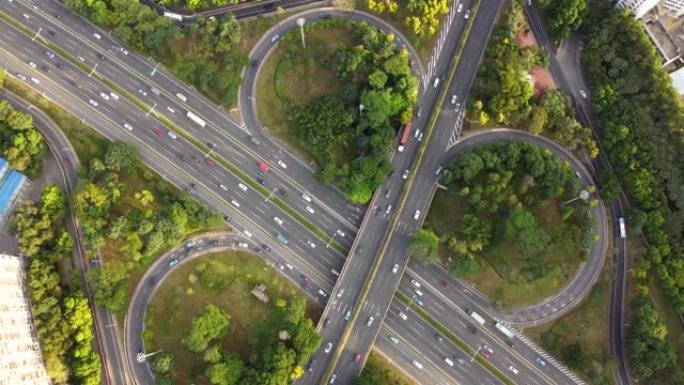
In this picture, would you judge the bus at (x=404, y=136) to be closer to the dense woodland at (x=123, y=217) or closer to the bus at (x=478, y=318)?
the bus at (x=478, y=318)

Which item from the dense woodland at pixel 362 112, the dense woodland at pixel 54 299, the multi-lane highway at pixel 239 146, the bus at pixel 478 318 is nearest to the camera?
the dense woodland at pixel 54 299

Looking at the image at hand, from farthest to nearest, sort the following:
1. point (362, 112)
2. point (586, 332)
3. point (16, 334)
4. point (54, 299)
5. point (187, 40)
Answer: point (187, 40) → point (362, 112) → point (586, 332) → point (54, 299) → point (16, 334)

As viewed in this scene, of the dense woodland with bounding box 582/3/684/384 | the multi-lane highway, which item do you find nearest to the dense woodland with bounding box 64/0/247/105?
the multi-lane highway

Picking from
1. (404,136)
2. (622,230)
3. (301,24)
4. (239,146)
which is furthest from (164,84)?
(622,230)

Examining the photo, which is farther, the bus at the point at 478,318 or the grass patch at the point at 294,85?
the grass patch at the point at 294,85

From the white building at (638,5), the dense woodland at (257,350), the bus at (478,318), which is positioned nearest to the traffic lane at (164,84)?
the dense woodland at (257,350)

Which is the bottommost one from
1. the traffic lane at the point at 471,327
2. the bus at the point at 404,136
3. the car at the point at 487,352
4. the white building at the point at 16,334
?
the white building at the point at 16,334

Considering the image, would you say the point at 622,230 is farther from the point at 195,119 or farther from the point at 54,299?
Result: the point at 54,299
